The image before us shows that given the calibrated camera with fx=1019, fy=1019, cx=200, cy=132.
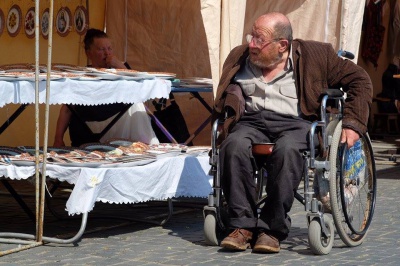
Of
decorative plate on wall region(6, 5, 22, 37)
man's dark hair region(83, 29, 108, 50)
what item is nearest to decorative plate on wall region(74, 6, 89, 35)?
decorative plate on wall region(6, 5, 22, 37)

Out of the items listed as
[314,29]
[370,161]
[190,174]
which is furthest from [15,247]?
[314,29]

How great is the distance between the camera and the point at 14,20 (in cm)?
902

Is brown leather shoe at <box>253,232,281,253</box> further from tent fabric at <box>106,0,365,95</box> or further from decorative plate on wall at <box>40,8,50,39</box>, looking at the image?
decorative plate on wall at <box>40,8,50,39</box>

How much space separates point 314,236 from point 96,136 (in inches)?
94.4

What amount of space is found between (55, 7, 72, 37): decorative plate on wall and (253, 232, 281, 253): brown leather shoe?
4409 mm

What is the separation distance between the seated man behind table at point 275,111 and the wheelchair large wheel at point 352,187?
15 centimetres

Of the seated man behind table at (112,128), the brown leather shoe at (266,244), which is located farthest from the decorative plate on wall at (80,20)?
the brown leather shoe at (266,244)

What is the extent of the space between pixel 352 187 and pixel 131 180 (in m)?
1.33

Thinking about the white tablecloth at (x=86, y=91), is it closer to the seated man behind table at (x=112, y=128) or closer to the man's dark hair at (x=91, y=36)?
the seated man behind table at (x=112, y=128)

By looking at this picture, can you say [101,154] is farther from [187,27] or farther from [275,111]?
[187,27]

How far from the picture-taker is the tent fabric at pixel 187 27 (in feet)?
26.5

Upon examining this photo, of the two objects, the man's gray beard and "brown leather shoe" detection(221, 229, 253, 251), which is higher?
the man's gray beard

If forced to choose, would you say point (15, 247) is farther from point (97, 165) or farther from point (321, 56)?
point (321, 56)

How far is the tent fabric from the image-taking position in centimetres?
807
